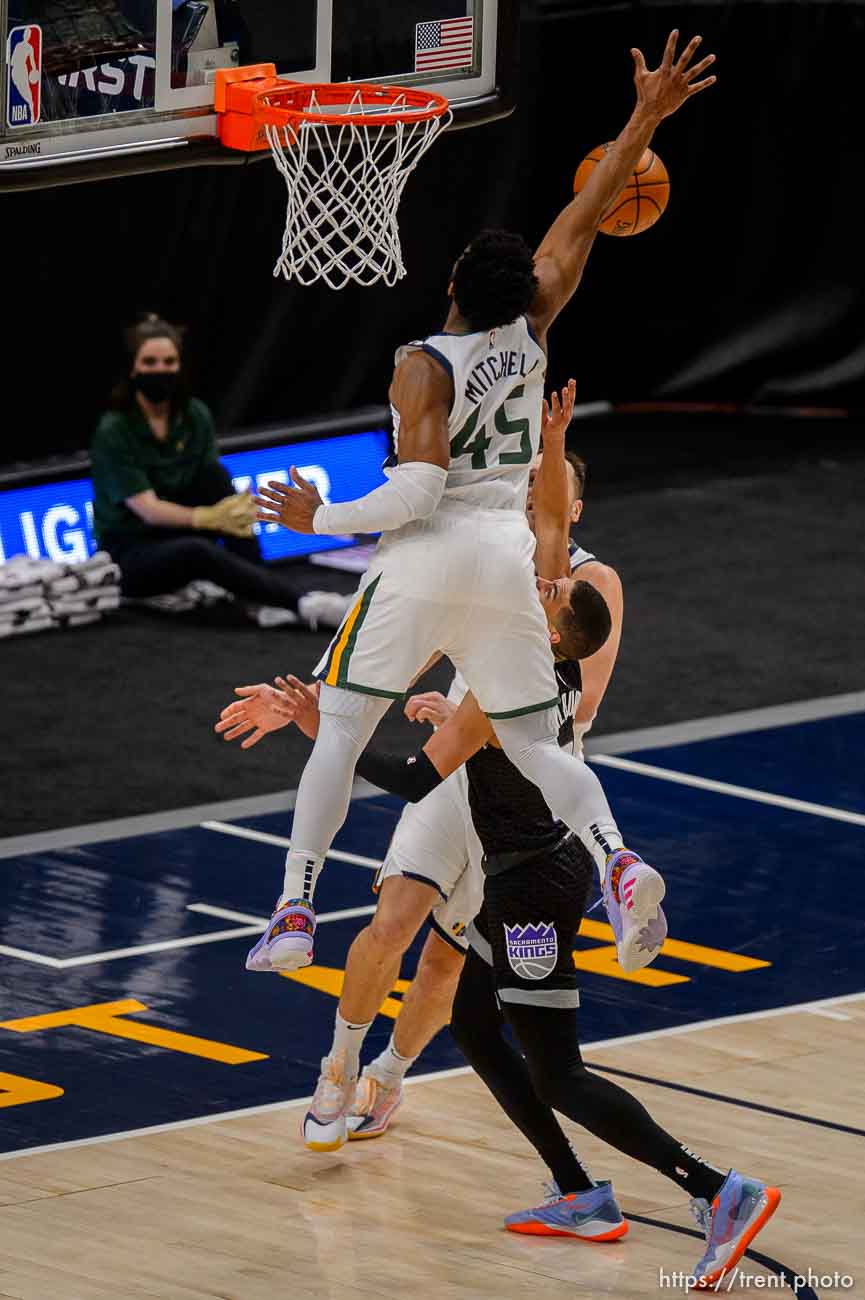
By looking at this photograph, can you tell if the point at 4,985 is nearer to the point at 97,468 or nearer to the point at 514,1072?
the point at 514,1072

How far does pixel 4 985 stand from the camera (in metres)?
10.0

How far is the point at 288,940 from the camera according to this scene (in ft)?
25.5

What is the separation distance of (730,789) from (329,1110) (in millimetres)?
4338

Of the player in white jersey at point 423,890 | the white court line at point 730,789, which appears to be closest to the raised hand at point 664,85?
the player in white jersey at point 423,890

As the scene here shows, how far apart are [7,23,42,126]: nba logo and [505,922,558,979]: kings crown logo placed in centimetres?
322

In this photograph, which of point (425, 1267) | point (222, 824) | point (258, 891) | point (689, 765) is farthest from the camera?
point (689, 765)

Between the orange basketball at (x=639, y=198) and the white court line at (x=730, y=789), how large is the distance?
13.1 feet

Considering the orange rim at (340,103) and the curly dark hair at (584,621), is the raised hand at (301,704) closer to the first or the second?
the curly dark hair at (584,621)

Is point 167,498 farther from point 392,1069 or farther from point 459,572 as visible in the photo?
point 459,572

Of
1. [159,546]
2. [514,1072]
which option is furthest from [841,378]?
[514,1072]

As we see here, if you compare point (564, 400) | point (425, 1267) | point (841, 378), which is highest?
point (564, 400)

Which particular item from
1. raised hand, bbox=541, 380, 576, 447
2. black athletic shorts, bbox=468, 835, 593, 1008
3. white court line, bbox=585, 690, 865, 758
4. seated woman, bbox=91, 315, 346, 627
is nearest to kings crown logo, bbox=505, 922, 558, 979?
black athletic shorts, bbox=468, 835, 593, 1008

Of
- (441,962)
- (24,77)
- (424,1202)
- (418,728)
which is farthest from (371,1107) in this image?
(418,728)

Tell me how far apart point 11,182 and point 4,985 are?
9.77 feet
